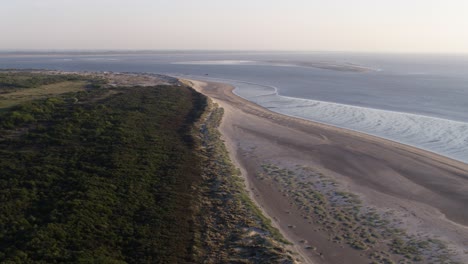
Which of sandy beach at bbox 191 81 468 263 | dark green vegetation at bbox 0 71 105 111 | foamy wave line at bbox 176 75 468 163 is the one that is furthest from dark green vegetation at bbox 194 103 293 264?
dark green vegetation at bbox 0 71 105 111

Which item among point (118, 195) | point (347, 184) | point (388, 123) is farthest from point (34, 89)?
point (347, 184)

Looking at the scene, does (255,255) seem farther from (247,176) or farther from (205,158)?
(205,158)

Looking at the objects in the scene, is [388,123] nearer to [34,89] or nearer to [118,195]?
[118,195]

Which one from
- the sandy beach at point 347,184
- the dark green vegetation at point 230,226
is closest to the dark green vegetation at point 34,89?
the sandy beach at point 347,184

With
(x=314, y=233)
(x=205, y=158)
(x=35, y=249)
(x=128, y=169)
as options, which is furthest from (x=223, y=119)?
(x=35, y=249)

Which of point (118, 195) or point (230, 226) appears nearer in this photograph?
point (230, 226)
